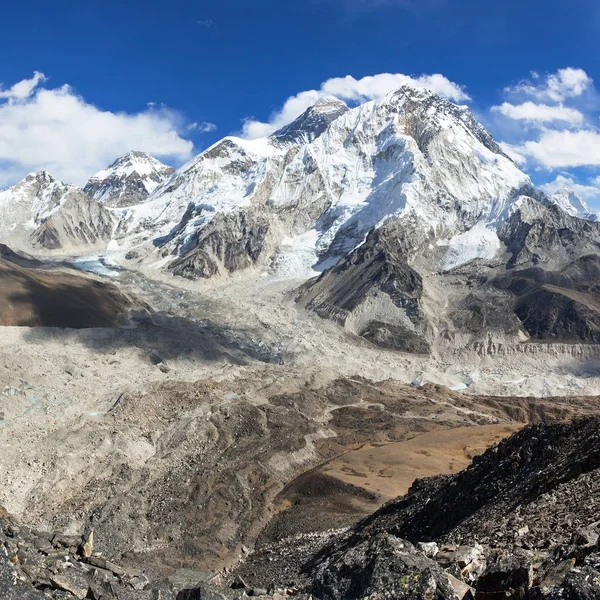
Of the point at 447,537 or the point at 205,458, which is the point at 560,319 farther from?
the point at 447,537

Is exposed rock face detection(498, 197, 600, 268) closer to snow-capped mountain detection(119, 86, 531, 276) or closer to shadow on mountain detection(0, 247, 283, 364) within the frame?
snow-capped mountain detection(119, 86, 531, 276)

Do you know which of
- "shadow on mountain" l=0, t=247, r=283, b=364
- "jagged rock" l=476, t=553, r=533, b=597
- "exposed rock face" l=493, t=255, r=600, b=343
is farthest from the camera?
"exposed rock face" l=493, t=255, r=600, b=343

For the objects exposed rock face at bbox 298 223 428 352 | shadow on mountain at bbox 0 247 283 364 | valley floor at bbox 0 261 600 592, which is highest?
exposed rock face at bbox 298 223 428 352

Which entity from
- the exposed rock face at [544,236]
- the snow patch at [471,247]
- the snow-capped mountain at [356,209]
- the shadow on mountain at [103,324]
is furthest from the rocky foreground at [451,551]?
the snow-capped mountain at [356,209]

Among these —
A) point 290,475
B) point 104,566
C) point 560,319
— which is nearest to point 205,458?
point 290,475

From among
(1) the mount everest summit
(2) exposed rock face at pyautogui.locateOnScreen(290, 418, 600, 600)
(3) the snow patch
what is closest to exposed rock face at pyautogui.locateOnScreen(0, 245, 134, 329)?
(1) the mount everest summit

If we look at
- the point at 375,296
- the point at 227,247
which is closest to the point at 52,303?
the point at 375,296

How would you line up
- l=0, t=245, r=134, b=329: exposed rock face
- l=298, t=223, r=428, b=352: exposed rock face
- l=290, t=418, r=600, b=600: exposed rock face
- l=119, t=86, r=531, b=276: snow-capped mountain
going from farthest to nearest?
l=119, t=86, r=531, b=276: snow-capped mountain, l=298, t=223, r=428, b=352: exposed rock face, l=0, t=245, r=134, b=329: exposed rock face, l=290, t=418, r=600, b=600: exposed rock face

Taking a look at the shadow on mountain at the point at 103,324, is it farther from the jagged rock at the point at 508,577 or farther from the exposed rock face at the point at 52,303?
the jagged rock at the point at 508,577

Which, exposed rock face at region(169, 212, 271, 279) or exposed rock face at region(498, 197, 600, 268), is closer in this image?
exposed rock face at region(498, 197, 600, 268)

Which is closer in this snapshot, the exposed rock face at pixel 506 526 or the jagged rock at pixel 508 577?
the jagged rock at pixel 508 577
